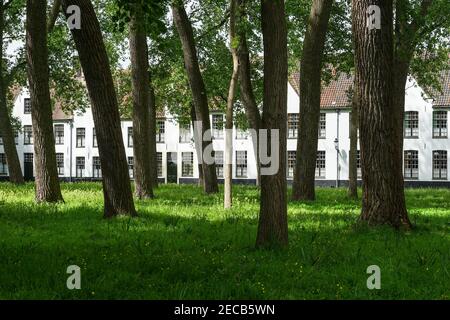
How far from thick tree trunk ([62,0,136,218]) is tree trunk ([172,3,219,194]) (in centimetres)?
846

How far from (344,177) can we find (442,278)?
43.5 meters

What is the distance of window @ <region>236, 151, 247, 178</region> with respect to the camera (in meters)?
53.3

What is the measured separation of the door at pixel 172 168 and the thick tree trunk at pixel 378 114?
4509 cm

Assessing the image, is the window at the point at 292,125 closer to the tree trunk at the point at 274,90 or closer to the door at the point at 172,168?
the door at the point at 172,168

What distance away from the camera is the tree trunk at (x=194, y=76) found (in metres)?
19.9

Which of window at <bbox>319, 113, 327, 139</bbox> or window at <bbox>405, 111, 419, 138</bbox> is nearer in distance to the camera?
window at <bbox>405, 111, 419, 138</bbox>

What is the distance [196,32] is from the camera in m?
31.0

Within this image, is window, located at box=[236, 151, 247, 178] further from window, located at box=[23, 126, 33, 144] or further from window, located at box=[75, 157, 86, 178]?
window, located at box=[23, 126, 33, 144]

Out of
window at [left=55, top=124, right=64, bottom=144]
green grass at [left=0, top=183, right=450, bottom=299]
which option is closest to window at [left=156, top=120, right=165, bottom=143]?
window at [left=55, top=124, right=64, bottom=144]

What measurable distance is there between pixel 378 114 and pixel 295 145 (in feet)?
135

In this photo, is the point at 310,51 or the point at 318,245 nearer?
the point at 318,245

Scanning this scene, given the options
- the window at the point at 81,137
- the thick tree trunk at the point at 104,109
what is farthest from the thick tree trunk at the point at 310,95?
the window at the point at 81,137
